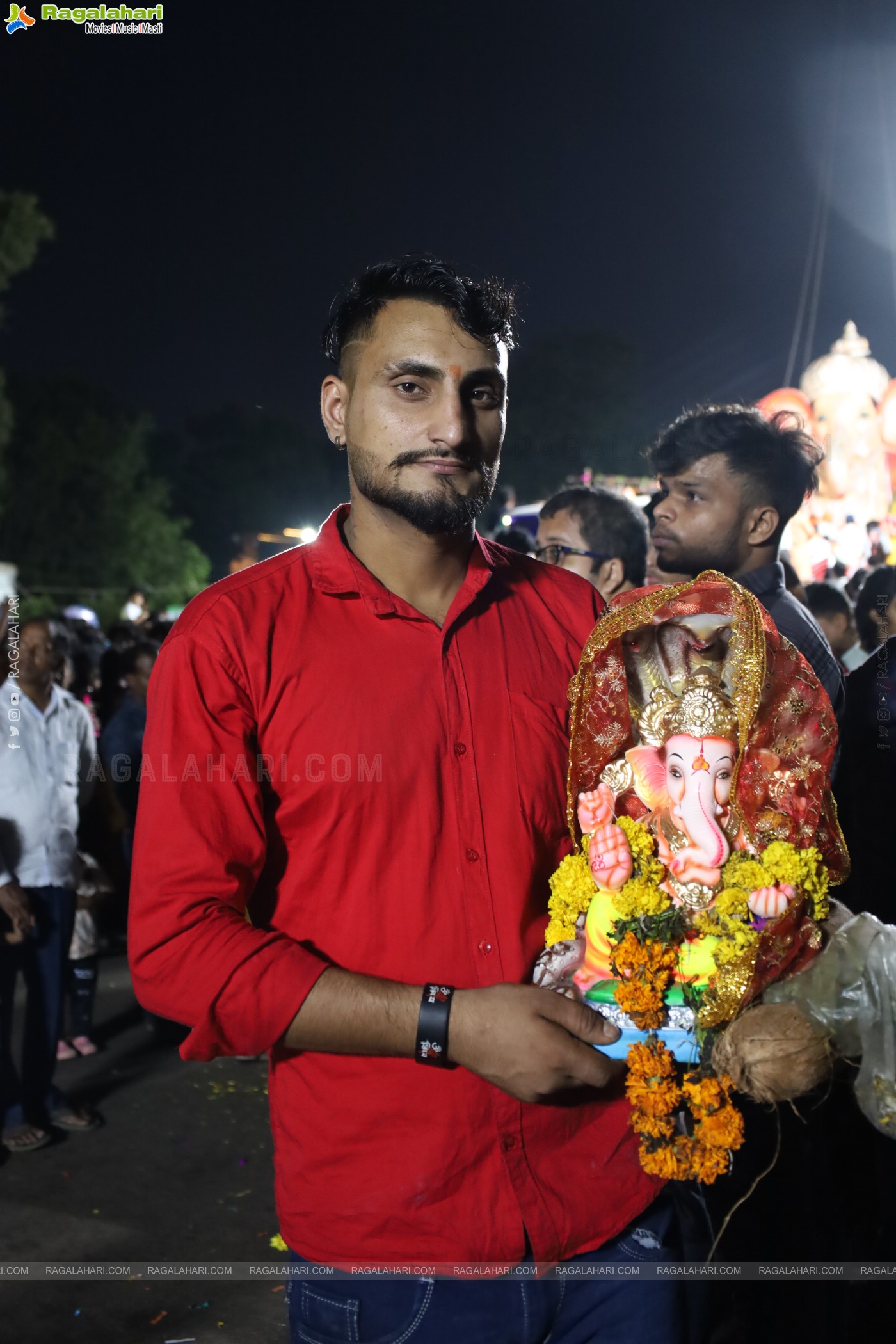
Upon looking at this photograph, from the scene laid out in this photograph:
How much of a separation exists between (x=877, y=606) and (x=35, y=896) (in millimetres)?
4094

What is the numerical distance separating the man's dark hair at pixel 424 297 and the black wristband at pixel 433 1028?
1.13 meters

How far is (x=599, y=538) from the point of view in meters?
4.45

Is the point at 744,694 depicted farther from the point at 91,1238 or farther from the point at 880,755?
the point at 91,1238

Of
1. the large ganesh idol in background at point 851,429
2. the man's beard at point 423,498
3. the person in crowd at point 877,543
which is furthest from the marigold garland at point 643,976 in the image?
the large ganesh idol in background at point 851,429

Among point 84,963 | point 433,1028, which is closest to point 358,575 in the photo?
point 433,1028

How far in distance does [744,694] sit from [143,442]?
4094cm

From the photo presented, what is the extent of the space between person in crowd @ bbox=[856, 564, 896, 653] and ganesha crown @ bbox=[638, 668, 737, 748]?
109 inches

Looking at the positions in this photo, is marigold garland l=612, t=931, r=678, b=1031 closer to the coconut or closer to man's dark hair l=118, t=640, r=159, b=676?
the coconut

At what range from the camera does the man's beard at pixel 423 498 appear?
1.92 m

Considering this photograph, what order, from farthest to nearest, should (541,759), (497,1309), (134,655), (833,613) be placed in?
(134,655), (833,613), (541,759), (497,1309)

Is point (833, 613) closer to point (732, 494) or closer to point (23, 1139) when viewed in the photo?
point (732, 494)

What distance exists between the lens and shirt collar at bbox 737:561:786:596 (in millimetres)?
3438

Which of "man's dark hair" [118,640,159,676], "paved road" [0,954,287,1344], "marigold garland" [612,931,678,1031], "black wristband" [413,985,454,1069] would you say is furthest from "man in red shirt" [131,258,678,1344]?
"man's dark hair" [118,640,159,676]

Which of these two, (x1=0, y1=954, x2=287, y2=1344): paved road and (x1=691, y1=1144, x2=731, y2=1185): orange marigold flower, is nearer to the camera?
(x1=691, y1=1144, x2=731, y2=1185): orange marigold flower
